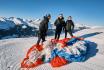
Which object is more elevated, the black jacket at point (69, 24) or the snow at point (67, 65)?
the black jacket at point (69, 24)

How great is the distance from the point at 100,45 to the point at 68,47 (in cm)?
336

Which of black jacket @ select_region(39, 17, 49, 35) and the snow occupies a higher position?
black jacket @ select_region(39, 17, 49, 35)

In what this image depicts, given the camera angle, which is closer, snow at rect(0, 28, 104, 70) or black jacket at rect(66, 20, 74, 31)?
snow at rect(0, 28, 104, 70)

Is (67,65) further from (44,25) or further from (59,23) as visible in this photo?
(59,23)

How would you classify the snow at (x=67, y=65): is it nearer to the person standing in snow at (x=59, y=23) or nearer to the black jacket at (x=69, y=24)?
the black jacket at (x=69, y=24)

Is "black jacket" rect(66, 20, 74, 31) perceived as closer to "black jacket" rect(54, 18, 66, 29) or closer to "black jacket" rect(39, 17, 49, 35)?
"black jacket" rect(54, 18, 66, 29)

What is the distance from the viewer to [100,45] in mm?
15398

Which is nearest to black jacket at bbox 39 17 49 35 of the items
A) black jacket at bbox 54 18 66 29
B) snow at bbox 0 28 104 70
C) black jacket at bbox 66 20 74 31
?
black jacket at bbox 54 18 66 29

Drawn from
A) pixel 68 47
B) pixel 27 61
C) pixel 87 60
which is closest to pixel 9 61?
pixel 27 61

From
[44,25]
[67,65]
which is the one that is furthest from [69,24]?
[67,65]

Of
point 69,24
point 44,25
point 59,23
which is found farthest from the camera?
point 69,24

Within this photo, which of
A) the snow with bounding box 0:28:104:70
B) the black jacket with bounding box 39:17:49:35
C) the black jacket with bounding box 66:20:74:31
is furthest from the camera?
the black jacket with bounding box 66:20:74:31

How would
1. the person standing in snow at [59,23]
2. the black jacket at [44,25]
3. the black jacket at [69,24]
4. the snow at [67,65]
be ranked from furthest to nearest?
the black jacket at [69,24], the person standing in snow at [59,23], the black jacket at [44,25], the snow at [67,65]

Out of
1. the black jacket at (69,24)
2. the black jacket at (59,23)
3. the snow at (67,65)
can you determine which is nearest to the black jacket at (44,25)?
the black jacket at (59,23)
